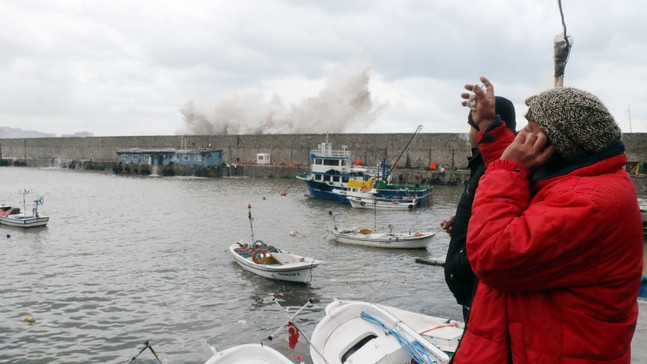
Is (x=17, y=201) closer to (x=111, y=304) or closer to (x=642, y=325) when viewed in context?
(x=111, y=304)

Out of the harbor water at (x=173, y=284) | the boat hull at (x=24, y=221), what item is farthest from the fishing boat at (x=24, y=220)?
the harbor water at (x=173, y=284)

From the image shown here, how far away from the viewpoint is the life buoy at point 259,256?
601 inches

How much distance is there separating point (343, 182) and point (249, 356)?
34.7 meters

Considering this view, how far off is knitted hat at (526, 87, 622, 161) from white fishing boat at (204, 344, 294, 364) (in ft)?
16.2

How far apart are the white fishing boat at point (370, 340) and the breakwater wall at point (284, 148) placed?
119ft

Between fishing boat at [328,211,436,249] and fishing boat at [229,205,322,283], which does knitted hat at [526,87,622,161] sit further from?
fishing boat at [328,211,436,249]

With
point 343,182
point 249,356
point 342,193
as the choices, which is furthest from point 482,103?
point 343,182

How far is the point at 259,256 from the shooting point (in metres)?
15.4

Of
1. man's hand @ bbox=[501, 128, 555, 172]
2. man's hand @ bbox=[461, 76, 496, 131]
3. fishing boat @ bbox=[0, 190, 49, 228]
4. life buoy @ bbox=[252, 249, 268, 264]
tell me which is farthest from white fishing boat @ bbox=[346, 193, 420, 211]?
man's hand @ bbox=[501, 128, 555, 172]

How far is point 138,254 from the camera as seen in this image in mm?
18859

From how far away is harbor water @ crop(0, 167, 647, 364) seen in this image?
10.4 meters

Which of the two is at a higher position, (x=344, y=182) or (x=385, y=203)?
(x=344, y=182)

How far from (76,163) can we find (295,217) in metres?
64.9

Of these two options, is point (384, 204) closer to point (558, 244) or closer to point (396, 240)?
point (396, 240)
